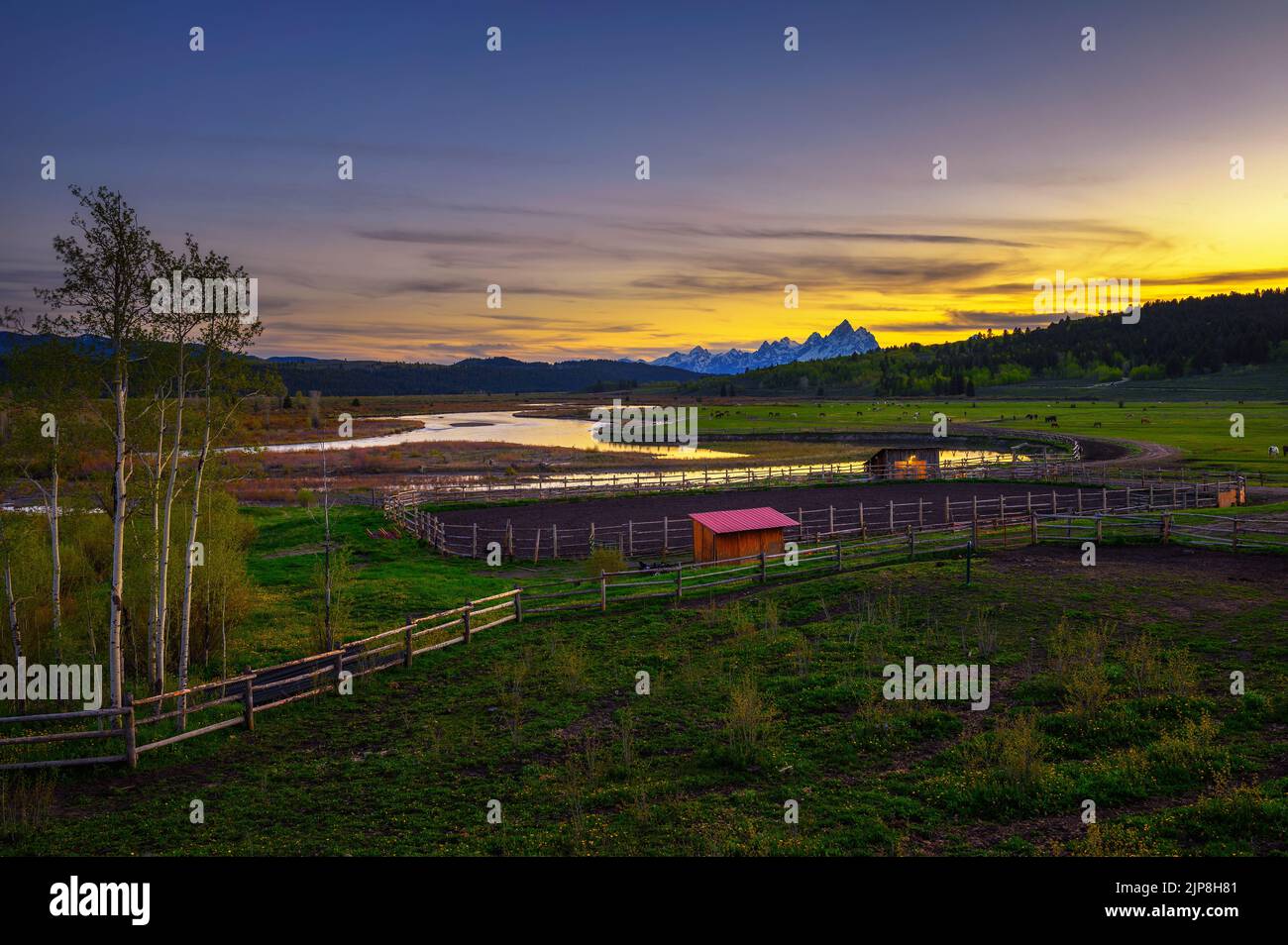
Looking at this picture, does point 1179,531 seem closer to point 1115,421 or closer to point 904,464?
point 904,464

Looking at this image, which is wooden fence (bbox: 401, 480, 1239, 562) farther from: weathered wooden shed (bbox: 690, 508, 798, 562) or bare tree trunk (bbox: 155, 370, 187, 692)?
bare tree trunk (bbox: 155, 370, 187, 692)

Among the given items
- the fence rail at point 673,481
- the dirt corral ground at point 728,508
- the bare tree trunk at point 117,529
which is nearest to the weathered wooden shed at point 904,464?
the fence rail at point 673,481

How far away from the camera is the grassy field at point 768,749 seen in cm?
920

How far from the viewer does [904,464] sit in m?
54.3

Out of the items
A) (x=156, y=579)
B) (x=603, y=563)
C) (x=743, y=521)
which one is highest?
(x=156, y=579)

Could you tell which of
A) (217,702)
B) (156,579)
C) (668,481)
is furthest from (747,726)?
(668,481)

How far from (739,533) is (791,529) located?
7.93 meters

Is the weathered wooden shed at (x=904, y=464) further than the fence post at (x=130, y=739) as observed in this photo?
Yes

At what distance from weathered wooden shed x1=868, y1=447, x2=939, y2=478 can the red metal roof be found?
27397 millimetres

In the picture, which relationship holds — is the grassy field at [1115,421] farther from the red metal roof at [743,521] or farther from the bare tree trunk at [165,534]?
the bare tree trunk at [165,534]

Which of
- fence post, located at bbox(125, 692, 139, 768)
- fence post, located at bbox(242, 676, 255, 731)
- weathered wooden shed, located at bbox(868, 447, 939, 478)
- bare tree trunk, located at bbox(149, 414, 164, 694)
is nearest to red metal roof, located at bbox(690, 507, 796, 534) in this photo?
fence post, located at bbox(242, 676, 255, 731)

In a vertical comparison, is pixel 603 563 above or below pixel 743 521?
below
